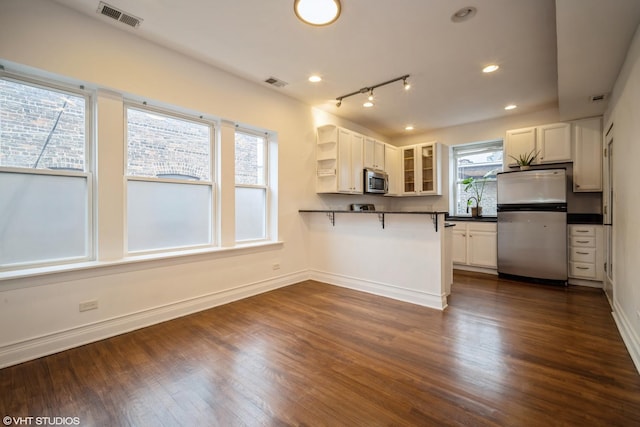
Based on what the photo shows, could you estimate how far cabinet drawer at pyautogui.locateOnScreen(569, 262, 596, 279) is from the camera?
4.03m

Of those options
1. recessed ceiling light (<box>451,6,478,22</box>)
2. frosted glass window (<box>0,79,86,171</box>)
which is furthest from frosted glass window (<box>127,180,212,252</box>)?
recessed ceiling light (<box>451,6,478,22</box>)

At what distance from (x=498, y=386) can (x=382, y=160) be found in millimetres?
4338

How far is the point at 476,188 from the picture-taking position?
558 cm

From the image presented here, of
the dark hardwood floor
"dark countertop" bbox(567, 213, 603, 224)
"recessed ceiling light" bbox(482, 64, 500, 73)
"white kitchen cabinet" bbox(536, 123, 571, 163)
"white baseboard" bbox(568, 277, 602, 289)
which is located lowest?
the dark hardwood floor

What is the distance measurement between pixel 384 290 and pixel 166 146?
10.3 feet

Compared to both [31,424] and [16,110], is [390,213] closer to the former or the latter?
[31,424]

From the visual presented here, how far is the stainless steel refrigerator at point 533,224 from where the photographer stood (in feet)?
13.6

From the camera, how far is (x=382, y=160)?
18.2 feet

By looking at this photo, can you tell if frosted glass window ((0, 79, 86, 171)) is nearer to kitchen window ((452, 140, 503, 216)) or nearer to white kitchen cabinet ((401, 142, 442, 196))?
white kitchen cabinet ((401, 142, 442, 196))

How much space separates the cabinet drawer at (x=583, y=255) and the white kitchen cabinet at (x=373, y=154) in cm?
325

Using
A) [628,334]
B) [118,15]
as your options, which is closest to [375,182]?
[628,334]

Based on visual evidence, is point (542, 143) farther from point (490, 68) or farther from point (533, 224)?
point (490, 68)

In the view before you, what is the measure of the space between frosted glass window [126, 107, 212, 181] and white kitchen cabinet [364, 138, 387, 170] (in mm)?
2742

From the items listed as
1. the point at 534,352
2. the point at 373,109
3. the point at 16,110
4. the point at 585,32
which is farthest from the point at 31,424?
the point at 373,109
